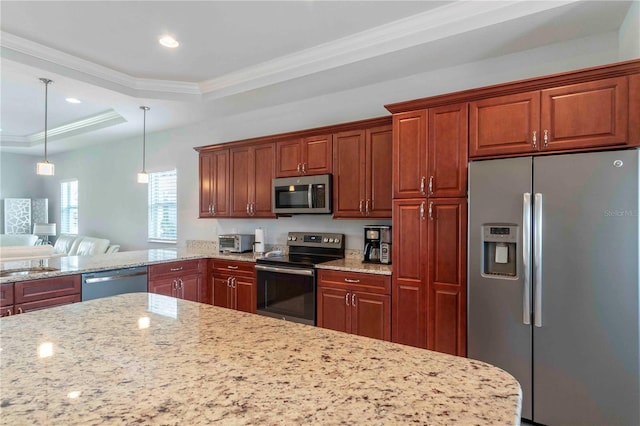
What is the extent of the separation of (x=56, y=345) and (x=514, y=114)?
265cm

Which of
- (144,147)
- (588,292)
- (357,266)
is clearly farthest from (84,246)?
(588,292)

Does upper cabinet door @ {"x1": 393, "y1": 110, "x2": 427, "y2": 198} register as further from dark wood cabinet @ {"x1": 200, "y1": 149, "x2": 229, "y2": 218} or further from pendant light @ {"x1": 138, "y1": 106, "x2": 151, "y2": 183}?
pendant light @ {"x1": 138, "y1": 106, "x2": 151, "y2": 183}

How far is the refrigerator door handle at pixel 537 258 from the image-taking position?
2068 mm

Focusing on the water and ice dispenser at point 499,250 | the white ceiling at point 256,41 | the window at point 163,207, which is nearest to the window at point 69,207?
the window at point 163,207

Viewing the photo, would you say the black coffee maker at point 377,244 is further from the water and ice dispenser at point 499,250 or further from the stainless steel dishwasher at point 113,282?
the stainless steel dishwasher at point 113,282

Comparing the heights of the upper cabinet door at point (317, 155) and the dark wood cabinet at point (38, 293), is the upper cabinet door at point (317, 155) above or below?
above

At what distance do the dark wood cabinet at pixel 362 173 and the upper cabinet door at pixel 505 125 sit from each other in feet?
2.76

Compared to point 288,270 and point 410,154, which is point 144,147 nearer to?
point 288,270

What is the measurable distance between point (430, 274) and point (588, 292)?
92cm

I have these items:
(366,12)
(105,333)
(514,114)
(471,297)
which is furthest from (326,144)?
(105,333)

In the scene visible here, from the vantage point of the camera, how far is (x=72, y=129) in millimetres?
5742

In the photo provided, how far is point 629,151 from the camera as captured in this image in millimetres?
1861

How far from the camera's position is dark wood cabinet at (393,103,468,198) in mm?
2432

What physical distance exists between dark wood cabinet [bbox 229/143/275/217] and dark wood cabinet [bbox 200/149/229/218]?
0.35 ft
